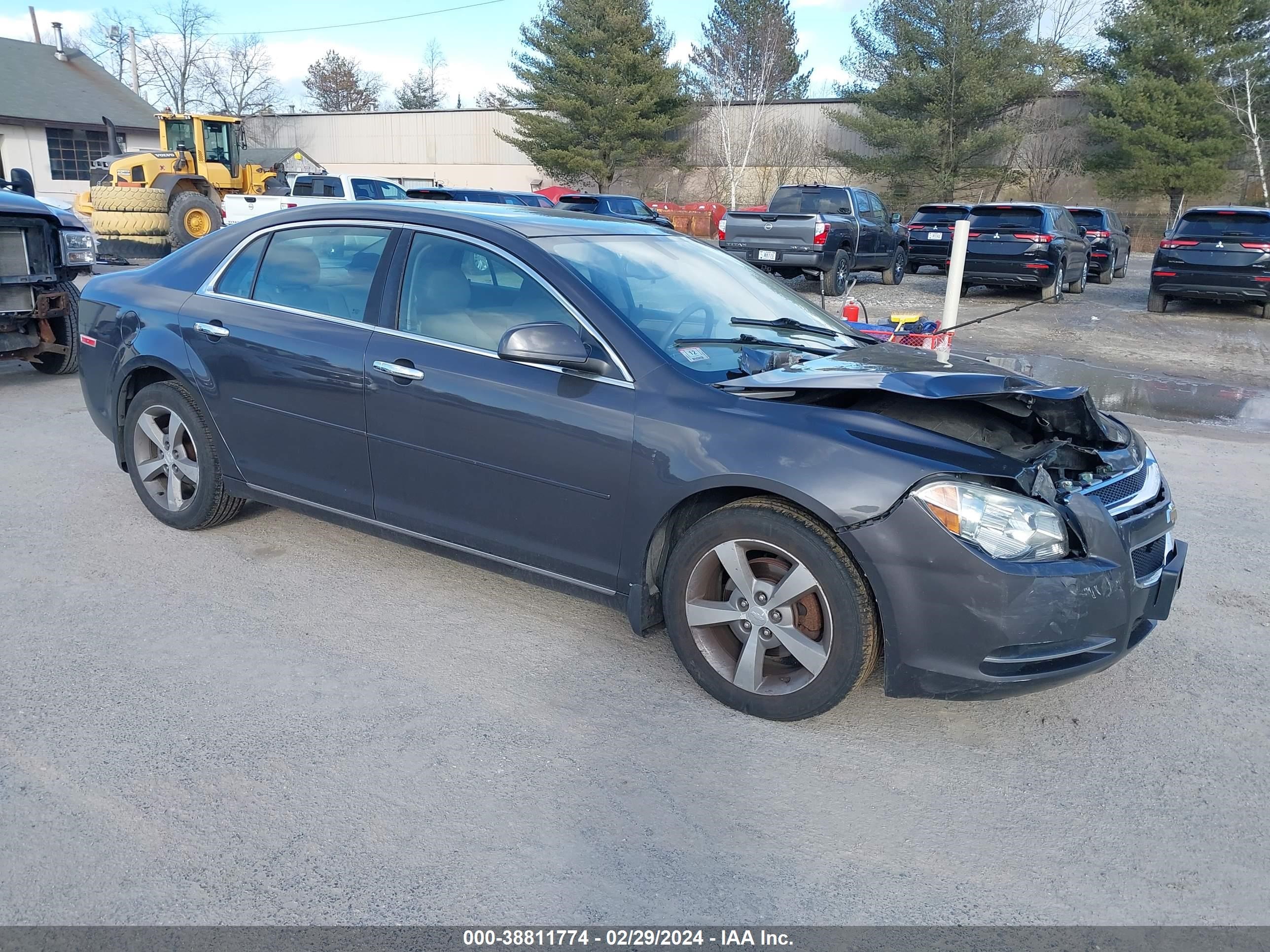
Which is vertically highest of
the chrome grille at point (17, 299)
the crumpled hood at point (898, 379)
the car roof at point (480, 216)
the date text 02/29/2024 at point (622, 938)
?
the car roof at point (480, 216)

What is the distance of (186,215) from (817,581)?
69.8 feet

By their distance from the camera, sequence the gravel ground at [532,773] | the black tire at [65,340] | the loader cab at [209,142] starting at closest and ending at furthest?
the gravel ground at [532,773], the black tire at [65,340], the loader cab at [209,142]

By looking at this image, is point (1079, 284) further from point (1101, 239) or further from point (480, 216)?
point (480, 216)

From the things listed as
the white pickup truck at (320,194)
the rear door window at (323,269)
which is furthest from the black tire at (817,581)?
the white pickup truck at (320,194)

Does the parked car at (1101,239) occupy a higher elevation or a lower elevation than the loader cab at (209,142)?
lower

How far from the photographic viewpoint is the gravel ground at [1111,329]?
12906 mm

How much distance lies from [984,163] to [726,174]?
34.2ft

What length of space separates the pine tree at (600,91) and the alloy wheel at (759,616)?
133 feet

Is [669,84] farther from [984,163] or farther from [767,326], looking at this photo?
[767,326]

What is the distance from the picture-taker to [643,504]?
3578 mm

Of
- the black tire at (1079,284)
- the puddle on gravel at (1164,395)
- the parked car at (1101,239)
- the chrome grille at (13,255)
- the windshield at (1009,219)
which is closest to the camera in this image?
the chrome grille at (13,255)

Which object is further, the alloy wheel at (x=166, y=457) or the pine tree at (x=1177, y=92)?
the pine tree at (x=1177, y=92)

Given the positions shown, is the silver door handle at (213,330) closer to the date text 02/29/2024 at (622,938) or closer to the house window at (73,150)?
the date text 02/29/2024 at (622,938)

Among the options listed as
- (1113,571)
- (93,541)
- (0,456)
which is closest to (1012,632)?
(1113,571)
